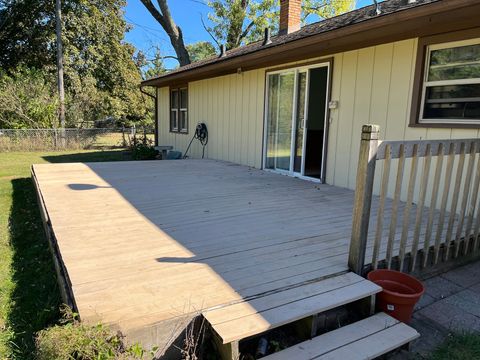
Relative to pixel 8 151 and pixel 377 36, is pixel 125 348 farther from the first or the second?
pixel 8 151

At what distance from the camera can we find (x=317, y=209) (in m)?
→ 4.04

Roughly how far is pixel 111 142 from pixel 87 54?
4.90 m

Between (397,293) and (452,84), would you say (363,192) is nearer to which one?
(397,293)

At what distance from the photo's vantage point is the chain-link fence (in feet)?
39.7

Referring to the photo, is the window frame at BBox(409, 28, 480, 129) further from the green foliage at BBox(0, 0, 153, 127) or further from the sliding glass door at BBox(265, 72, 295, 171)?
the green foliage at BBox(0, 0, 153, 127)

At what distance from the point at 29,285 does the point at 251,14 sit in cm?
2006

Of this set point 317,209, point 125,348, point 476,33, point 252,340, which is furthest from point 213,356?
point 476,33

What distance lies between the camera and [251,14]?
64.8 feet

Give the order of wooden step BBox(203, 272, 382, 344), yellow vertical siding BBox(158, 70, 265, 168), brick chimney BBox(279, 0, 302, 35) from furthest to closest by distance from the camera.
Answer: brick chimney BBox(279, 0, 302, 35) → yellow vertical siding BBox(158, 70, 265, 168) → wooden step BBox(203, 272, 382, 344)

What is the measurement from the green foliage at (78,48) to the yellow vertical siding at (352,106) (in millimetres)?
10953

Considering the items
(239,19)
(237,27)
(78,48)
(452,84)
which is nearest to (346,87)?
(452,84)

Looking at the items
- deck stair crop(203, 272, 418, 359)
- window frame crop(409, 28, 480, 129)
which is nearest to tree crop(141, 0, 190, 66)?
window frame crop(409, 28, 480, 129)

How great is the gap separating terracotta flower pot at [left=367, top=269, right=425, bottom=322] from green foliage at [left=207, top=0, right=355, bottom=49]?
1957 cm

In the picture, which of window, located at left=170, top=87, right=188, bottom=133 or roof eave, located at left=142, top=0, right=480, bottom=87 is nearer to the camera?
roof eave, located at left=142, top=0, right=480, bottom=87
